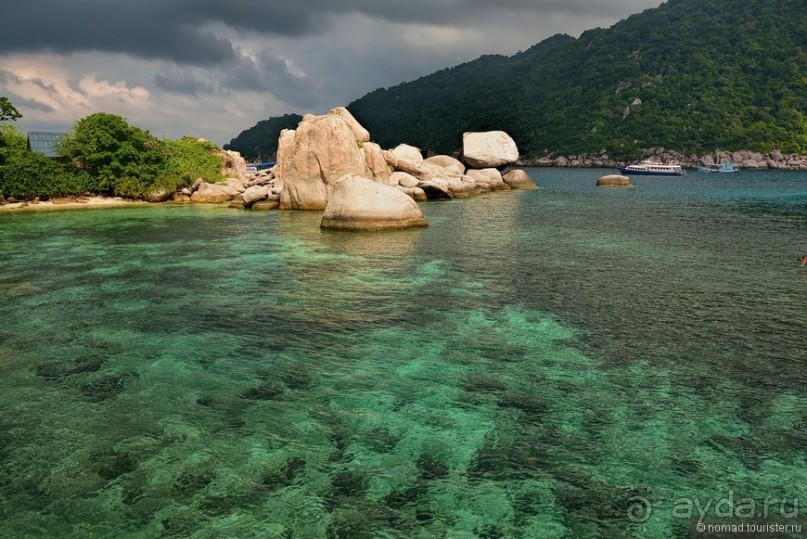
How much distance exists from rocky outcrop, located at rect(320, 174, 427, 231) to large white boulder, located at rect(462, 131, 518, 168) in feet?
146

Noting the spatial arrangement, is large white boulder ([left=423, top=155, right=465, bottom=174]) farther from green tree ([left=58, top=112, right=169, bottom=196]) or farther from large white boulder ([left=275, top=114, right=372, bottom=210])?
green tree ([left=58, top=112, right=169, bottom=196])

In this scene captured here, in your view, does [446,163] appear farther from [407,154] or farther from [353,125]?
[353,125]

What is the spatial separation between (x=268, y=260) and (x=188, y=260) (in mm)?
3012

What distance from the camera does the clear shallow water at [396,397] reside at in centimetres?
548

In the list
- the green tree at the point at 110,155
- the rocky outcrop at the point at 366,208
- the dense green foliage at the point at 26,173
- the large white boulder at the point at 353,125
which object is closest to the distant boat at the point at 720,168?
the large white boulder at the point at 353,125

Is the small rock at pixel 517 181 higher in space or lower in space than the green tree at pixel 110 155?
lower

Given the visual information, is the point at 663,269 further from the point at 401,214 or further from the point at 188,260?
the point at 188,260

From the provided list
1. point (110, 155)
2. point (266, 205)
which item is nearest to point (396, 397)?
point (266, 205)

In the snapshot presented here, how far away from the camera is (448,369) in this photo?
30.2ft

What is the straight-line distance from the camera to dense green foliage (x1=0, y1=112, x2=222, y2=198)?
41.0 meters

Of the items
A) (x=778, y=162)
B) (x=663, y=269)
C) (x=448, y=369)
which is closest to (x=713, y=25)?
(x=778, y=162)

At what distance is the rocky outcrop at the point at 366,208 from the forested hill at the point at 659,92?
11526 centimetres

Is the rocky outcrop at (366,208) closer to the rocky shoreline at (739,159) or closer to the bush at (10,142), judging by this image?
the bush at (10,142)

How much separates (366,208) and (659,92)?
13007 centimetres
